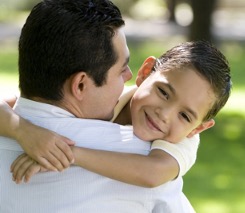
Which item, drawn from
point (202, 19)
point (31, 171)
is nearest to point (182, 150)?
point (31, 171)

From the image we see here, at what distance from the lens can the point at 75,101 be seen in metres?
2.30

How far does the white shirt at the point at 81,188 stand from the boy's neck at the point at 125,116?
1.44 ft

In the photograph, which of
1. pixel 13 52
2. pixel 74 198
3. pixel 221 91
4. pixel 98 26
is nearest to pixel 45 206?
pixel 74 198

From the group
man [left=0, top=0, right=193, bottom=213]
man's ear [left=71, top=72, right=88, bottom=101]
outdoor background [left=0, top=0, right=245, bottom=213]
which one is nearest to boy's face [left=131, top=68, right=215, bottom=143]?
man [left=0, top=0, right=193, bottom=213]

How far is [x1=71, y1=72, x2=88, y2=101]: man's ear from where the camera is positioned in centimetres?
225

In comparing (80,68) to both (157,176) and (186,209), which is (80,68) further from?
(186,209)

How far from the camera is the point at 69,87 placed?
2.28m

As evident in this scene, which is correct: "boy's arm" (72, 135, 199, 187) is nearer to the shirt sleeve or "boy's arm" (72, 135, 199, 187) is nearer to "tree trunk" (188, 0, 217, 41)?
the shirt sleeve

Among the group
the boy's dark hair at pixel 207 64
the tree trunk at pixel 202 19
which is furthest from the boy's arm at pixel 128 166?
the tree trunk at pixel 202 19

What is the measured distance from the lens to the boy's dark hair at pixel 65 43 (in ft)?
7.27

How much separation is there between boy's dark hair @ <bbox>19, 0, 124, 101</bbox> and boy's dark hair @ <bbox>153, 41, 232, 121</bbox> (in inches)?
12.0

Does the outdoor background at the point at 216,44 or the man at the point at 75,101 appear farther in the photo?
the outdoor background at the point at 216,44

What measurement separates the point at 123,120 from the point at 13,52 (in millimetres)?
14531

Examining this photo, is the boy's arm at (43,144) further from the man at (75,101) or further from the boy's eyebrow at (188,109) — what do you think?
the boy's eyebrow at (188,109)
